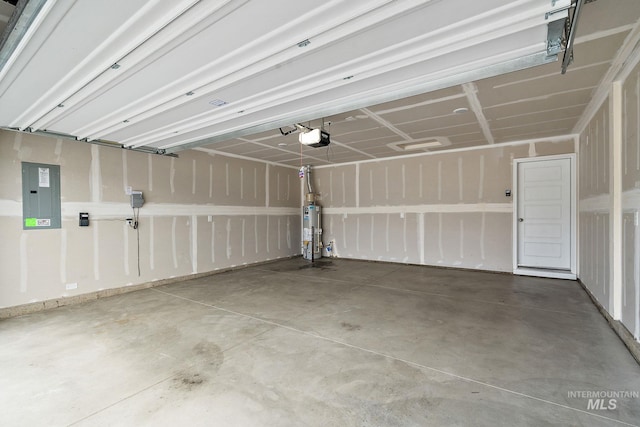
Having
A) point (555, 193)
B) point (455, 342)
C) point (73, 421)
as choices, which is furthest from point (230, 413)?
point (555, 193)

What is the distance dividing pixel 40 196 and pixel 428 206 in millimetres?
6761

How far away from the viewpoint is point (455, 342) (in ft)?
9.04

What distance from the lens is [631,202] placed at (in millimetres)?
2549

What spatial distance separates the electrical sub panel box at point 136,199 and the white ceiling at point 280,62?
46.3 inches

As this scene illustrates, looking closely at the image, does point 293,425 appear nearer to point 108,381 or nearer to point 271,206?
point 108,381

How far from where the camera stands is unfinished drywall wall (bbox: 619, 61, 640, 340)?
94.5 inches

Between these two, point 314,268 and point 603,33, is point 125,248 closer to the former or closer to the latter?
point 314,268

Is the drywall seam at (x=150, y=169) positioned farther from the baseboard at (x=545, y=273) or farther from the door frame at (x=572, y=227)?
the baseboard at (x=545, y=273)

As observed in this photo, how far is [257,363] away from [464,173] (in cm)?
555

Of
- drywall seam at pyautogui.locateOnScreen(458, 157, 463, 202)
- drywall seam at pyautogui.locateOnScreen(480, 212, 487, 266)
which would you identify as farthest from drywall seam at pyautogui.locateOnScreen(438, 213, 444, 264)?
drywall seam at pyautogui.locateOnScreen(480, 212, 487, 266)

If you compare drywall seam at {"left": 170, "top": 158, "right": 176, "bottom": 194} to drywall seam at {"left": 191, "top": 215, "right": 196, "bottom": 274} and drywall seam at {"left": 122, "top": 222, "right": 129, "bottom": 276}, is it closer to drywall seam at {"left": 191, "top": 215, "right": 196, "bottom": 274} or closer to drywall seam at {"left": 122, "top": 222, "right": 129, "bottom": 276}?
drywall seam at {"left": 191, "top": 215, "right": 196, "bottom": 274}

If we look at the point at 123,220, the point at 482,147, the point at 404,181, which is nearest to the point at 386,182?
the point at 404,181

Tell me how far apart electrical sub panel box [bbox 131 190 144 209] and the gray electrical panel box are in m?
0.92

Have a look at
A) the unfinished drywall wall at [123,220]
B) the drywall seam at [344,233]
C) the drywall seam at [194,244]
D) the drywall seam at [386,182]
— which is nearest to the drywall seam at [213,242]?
the unfinished drywall wall at [123,220]
